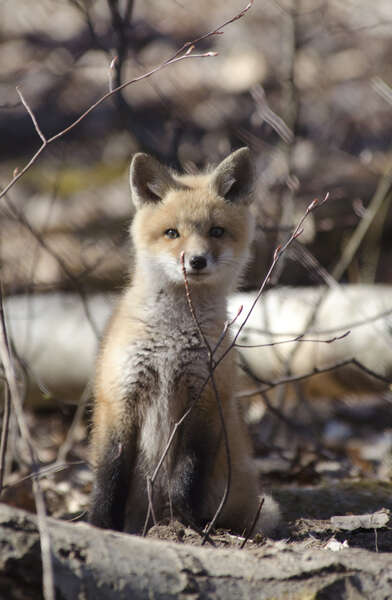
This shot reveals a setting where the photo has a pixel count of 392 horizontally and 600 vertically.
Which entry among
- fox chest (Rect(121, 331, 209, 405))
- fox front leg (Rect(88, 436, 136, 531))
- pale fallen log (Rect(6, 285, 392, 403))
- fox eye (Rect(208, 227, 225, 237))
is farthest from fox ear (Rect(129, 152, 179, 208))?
pale fallen log (Rect(6, 285, 392, 403))

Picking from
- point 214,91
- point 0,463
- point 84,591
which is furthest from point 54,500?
point 214,91

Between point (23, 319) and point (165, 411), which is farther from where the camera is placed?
point (23, 319)

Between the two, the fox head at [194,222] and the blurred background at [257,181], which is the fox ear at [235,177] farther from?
the blurred background at [257,181]

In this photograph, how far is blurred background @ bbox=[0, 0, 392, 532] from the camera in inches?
249

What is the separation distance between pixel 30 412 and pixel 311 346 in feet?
10.9

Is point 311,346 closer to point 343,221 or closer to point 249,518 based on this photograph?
point 343,221

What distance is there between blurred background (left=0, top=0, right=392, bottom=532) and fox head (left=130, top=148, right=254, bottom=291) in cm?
77

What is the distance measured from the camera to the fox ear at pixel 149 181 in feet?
13.6

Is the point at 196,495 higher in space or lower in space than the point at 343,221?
lower

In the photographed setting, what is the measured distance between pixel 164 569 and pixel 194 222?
2.17m

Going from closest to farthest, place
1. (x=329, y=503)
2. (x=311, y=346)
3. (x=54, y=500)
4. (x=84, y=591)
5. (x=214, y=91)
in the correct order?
(x=84, y=591)
(x=329, y=503)
(x=54, y=500)
(x=311, y=346)
(x=214, y=91)

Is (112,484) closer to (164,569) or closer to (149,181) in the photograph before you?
(164,569)

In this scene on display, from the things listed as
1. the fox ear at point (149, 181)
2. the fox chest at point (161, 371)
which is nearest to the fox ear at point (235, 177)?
the fox ear at point (149, 181)

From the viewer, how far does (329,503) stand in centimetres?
450
